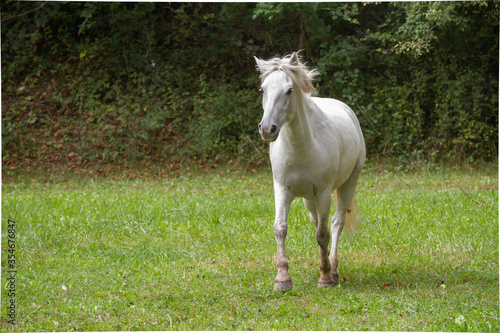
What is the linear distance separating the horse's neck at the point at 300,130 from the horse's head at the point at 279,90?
10 centimetres

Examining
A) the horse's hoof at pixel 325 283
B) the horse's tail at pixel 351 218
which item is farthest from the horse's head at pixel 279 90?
the horse's tail at pixel 351 218

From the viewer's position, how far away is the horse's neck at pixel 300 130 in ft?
14.4

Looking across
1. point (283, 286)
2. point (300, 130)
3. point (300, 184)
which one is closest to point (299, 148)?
point (300, 130)

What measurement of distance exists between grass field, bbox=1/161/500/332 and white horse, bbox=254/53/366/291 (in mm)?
521

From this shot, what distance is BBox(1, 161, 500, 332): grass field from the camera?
4129mm

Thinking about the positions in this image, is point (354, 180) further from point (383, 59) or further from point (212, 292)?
point (383, 59)

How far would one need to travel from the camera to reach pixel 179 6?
14.9 metres

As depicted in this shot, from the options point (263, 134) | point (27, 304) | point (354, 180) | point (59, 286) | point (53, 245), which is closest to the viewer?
point (263, 134)

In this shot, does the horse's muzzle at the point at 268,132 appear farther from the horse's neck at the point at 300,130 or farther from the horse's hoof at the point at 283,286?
the horse's hoof at the point at 283,286

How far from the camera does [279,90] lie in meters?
4.11

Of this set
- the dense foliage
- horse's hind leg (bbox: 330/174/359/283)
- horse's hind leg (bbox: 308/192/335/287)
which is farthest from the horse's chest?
the dense foliage

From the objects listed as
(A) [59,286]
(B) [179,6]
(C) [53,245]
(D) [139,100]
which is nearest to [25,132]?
(D) [139,100]

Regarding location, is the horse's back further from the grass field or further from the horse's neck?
the grass field

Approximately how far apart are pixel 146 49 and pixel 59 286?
11378 millimetres
